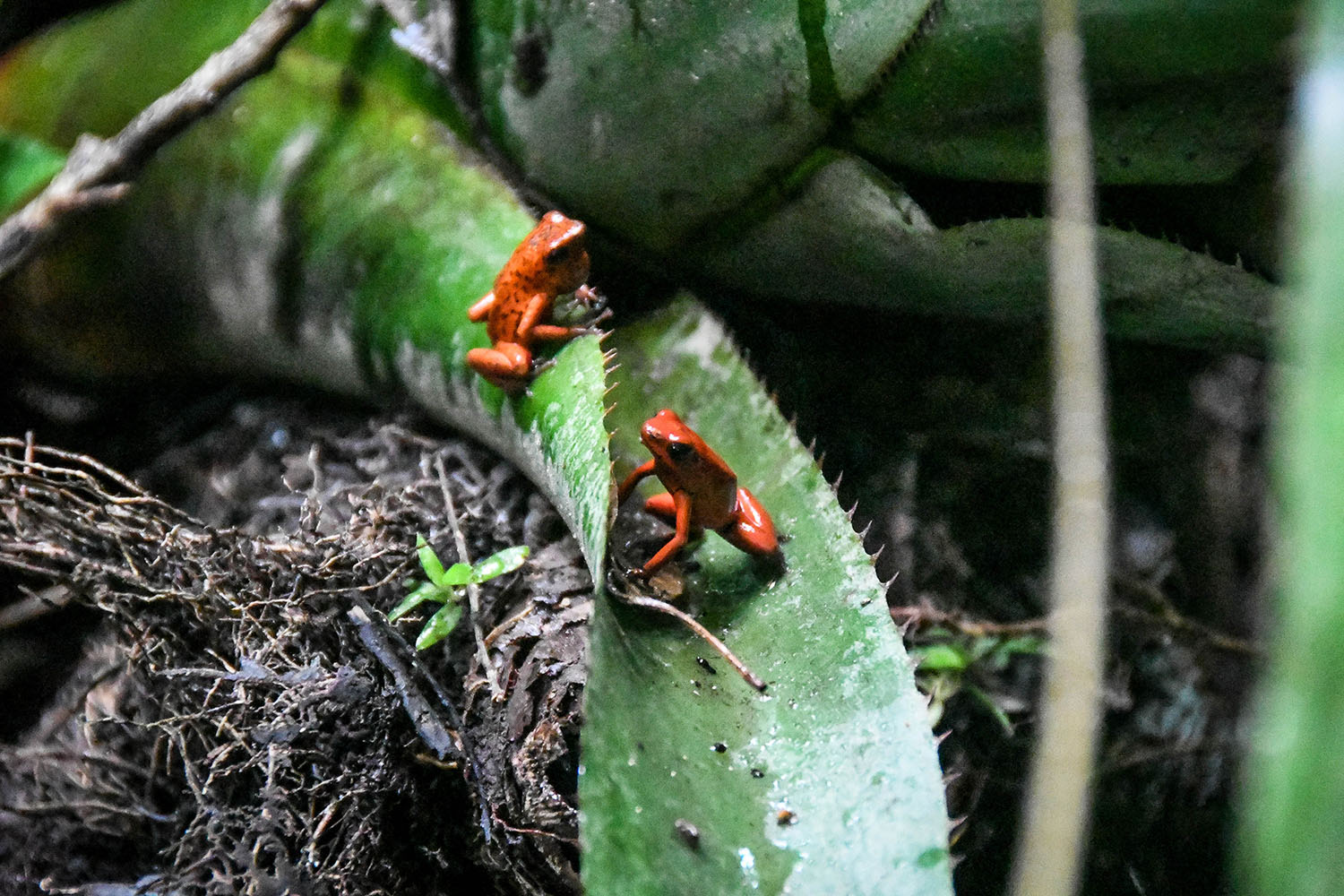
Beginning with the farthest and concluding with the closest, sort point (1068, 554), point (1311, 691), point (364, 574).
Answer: point (364, 574)
point (1068, 554)
point (1311, 691)

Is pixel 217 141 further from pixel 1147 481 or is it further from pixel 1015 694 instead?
pixel 1147 481

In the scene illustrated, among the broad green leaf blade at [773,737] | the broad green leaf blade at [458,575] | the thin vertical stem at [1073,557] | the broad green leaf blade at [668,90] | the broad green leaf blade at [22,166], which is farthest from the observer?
the broad green leaf blade at [22,166]

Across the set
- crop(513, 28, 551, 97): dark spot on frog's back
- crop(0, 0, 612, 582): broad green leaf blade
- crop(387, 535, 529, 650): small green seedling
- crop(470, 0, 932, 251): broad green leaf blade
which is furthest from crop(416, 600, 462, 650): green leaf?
crop(513, 28, 551, 97): dark spot on frog's back

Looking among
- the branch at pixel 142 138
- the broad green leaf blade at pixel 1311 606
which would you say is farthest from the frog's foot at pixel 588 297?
the broad green leaf blade at pixel 1311 606

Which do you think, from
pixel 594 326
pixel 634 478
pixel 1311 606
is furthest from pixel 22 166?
pixel 1311 606

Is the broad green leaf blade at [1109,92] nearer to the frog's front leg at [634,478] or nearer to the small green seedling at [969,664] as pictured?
the frog's front leg at [634,478]

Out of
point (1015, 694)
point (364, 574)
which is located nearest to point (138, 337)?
point (364, 574)

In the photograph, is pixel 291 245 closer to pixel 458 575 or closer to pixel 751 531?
pixel 458 575
